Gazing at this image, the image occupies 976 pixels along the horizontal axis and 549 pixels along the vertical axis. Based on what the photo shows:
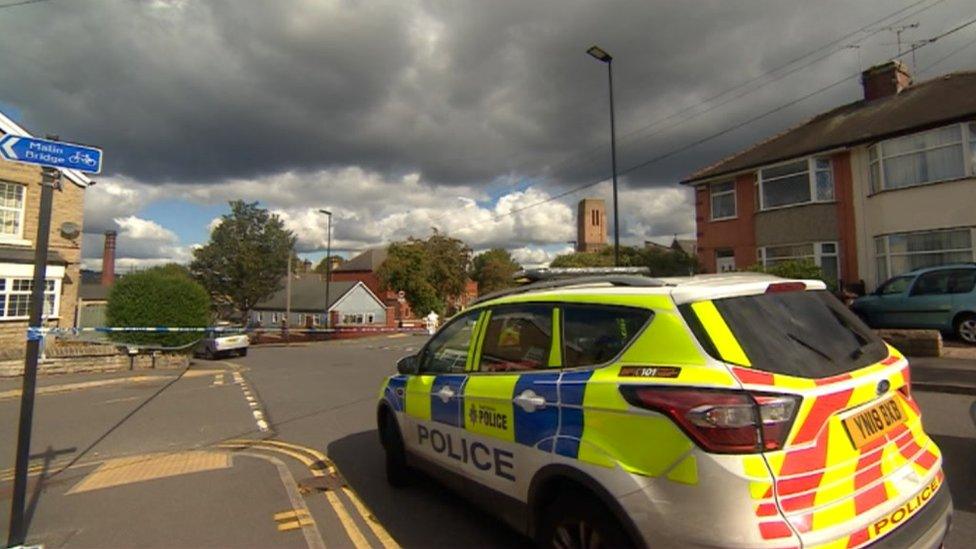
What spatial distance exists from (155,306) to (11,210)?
680 cm

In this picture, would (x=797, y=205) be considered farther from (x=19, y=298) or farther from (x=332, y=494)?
(x=19, y=298)

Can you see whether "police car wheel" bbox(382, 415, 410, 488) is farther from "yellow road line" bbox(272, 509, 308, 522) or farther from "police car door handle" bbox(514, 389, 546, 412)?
"police car door handle" bbox(514, 389, 546, 412)

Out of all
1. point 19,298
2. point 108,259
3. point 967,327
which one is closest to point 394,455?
point 967,327

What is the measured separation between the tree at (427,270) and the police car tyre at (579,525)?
43.1 metres

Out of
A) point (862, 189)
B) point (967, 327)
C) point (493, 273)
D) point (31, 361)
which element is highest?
point (493, 273)

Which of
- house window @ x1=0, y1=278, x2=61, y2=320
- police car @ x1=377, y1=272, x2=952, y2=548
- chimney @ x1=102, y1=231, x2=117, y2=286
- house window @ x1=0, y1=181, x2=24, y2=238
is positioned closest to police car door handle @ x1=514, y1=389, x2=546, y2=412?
police car @ x1=377, y1=272, x2=952, y2=548


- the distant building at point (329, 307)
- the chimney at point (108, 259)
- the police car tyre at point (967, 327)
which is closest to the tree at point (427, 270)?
the distant building at point (329, 307)

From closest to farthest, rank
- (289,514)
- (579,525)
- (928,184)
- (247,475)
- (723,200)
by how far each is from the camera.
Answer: (579,525) → (289,514) → (247,475) → (928,184) → (723,200)

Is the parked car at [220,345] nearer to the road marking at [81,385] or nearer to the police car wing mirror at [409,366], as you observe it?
the road marking at [81,385]

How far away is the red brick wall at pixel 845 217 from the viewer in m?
17.1

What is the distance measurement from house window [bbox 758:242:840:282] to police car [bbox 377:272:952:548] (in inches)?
646

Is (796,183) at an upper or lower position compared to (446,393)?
upper

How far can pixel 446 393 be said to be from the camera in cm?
386

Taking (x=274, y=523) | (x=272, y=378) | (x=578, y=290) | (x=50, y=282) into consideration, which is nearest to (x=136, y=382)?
(x=272, y=378)
